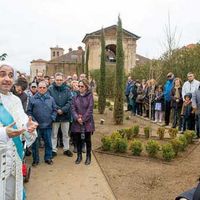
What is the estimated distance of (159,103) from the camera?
47.4ft

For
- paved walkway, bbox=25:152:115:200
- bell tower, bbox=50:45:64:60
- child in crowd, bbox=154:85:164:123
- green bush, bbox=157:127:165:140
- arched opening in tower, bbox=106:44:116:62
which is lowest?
paved walkway, bbox=25:152:115:200

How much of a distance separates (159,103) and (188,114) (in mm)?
2679

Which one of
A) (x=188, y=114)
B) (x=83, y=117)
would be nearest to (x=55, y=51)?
(x=188, y=114)

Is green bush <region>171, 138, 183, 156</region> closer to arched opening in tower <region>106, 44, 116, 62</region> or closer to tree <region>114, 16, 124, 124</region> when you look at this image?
tree <region>114, 16, 124, 124</region>

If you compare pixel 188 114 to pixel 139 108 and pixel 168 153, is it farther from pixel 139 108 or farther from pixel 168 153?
pixel 139 108

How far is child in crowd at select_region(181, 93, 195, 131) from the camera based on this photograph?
1170cm

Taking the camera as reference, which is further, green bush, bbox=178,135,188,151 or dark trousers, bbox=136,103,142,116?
dark trousers, bbox=136,103,142,116

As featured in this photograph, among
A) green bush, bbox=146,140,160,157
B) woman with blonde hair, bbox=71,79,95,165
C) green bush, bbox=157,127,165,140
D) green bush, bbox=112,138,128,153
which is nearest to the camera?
woman with blonde hair, bbox=71,79,95,165

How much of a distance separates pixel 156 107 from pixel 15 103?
10991 mm

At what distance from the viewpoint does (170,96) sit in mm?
13461

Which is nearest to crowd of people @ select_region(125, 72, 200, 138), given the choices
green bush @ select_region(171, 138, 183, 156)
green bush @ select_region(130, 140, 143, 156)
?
green bush @ select_region(171, 138, 183, 156)

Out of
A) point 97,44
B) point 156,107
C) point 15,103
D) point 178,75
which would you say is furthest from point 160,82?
point 97,44

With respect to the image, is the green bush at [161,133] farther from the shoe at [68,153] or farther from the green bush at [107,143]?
the shoe at [68,153]

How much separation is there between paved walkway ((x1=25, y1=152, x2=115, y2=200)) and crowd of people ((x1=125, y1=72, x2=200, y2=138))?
14.9 ft
